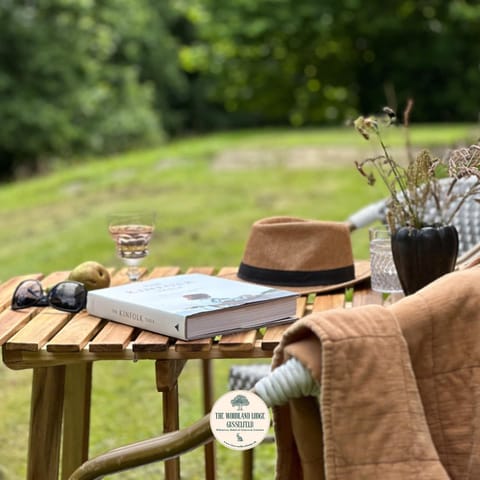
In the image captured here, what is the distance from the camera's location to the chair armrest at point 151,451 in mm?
1230

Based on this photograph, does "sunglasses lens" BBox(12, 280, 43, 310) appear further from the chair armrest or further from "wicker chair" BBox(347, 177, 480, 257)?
"wicker chair" BBox(347, 177, 480, 257)

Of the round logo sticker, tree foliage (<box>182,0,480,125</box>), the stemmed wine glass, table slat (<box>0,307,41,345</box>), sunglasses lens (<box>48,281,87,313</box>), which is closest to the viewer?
the round logo sticker

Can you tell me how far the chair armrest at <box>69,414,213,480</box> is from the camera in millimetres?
1230

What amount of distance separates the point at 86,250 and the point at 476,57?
1197cm

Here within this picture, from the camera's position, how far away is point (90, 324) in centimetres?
167

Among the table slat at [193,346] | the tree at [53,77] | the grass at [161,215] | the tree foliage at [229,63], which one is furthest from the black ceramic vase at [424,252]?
the tree at [53,77]

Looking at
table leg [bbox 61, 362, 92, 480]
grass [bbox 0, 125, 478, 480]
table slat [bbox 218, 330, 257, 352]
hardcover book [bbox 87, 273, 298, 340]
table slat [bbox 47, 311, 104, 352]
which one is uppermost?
hardcover book [bbox 87, 273, 298, 340]

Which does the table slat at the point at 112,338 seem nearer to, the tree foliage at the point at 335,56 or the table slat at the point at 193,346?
the table slat at the point at 193,346

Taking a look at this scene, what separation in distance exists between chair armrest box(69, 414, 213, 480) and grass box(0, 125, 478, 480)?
5.74 feet

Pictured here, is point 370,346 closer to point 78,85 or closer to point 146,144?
point 78,85

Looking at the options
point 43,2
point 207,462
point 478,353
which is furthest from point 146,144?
point 478,353

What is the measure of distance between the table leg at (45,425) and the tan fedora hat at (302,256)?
17.9 inches

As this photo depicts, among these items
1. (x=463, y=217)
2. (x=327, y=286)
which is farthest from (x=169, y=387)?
(x=463, y=217)

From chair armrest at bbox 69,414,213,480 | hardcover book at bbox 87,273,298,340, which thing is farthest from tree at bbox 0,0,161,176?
chair armrest at bbox 69,414,213,480
